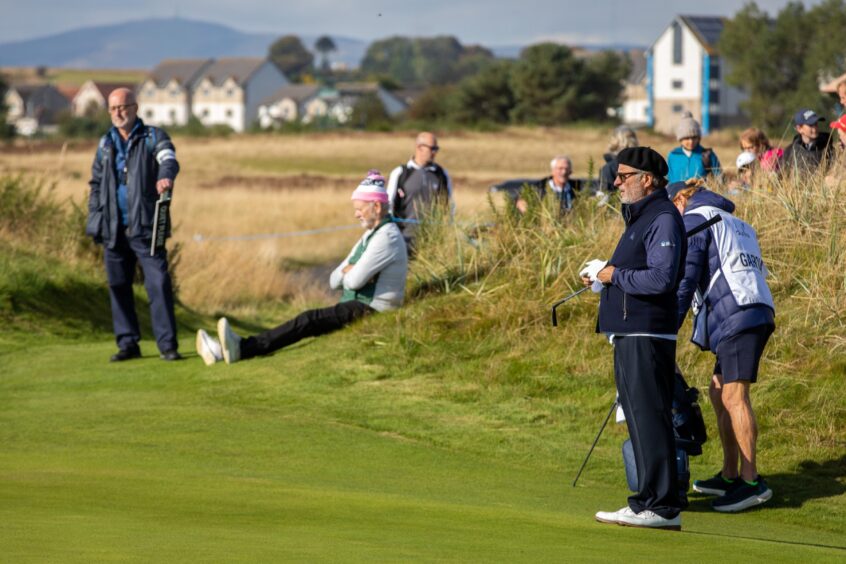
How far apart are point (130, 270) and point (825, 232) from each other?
623 cm

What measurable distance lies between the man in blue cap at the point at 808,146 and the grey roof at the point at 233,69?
512 feet

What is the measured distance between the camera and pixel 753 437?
24.5 ft

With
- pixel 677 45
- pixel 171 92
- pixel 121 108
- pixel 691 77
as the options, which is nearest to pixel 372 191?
pixel 121 108

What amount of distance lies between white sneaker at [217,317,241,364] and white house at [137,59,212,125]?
16178cm

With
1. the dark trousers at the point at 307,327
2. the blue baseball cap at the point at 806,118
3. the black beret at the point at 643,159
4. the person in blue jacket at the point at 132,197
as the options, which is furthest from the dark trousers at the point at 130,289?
the black beret at the point at 643,159

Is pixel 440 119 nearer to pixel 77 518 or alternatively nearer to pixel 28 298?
pixel 28 298

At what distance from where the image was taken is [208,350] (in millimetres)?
11695

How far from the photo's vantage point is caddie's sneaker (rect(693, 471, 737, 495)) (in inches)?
305

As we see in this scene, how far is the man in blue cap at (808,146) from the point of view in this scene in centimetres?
1236

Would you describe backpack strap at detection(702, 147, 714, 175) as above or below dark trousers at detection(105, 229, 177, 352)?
above

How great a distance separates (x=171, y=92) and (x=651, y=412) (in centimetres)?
17276

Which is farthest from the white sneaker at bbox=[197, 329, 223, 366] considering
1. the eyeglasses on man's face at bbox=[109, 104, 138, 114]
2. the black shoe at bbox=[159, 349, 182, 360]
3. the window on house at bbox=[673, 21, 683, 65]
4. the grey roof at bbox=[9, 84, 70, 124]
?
the grey roof at bbox=[9, 84, 70, 124]

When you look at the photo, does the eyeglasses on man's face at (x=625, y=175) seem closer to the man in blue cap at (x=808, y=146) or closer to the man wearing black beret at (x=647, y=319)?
the man wearing black beret at (x=647, y=319)

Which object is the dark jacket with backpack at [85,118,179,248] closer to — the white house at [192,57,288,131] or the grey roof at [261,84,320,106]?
the grey roof at [261,84,320,106]
